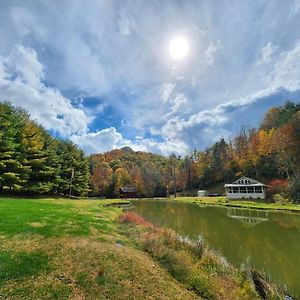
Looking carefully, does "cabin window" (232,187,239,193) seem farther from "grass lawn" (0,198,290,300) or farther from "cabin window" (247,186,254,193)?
"grass lawn" (0,198,290,300)

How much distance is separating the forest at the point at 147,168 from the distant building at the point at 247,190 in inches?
105

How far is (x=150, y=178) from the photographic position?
111 meters

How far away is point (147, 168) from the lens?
387ft

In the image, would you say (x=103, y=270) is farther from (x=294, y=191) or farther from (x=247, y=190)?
(x=247, y=190)

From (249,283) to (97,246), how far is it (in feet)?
21.0

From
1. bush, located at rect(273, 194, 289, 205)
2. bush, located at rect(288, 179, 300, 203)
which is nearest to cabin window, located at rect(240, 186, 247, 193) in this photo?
bush, located at rect(273, 194, 289, 205)

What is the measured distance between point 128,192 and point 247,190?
50.6 metres

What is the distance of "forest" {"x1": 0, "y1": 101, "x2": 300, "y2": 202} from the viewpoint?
43.5m

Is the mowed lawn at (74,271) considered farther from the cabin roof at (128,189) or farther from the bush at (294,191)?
the cabin roof at (128,189)

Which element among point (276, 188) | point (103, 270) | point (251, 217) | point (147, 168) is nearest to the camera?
point (103, 270)

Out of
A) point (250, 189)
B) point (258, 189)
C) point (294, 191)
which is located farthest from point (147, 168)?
point (294, 191)

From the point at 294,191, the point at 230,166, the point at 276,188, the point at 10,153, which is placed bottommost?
the point at 294,191

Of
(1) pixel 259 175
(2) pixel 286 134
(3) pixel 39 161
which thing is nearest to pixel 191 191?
(1) pixel 259 175

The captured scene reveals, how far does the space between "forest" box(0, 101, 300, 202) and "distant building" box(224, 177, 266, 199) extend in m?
2.67
